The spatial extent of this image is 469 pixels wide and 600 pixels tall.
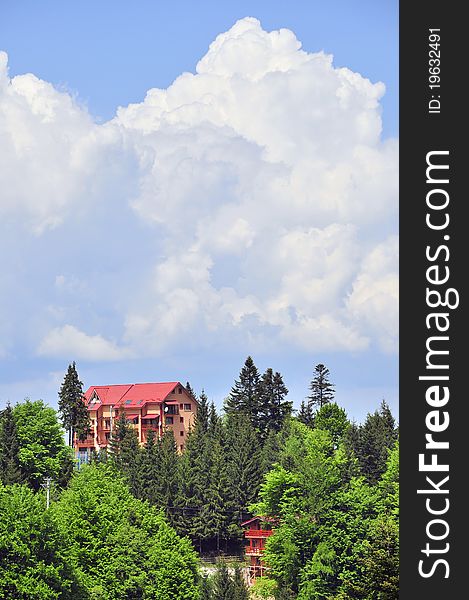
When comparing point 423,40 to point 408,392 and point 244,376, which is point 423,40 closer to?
point 408,392

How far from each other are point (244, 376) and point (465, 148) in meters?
108

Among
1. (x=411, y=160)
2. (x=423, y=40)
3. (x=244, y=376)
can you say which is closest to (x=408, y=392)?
(x=411, y=160)

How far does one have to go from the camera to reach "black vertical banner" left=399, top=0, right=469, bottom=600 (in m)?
15.8

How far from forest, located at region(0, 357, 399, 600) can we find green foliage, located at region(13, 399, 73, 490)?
0.43ft

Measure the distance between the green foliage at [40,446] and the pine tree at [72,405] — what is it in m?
10.4

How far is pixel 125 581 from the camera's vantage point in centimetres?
6769

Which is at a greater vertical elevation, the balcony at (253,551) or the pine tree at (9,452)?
the pine tree at (9,452)

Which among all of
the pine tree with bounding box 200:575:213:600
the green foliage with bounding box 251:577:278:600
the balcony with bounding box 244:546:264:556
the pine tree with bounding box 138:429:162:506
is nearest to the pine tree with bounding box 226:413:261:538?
the balcony with bounding box 244:546:264:556

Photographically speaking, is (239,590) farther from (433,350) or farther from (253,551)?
(433,350)

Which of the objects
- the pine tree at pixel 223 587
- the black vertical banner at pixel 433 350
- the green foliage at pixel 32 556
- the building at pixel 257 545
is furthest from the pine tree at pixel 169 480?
the black vertical banner at pixel 433 350

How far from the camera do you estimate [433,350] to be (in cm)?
1595

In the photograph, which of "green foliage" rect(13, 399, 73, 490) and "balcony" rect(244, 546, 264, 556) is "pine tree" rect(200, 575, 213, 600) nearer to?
"balcony" rect(244, 546, 264, 556)

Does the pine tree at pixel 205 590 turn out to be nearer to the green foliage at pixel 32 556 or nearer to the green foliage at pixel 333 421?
the green foliage at pixel 32 556

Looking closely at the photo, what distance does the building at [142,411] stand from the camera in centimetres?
12838
